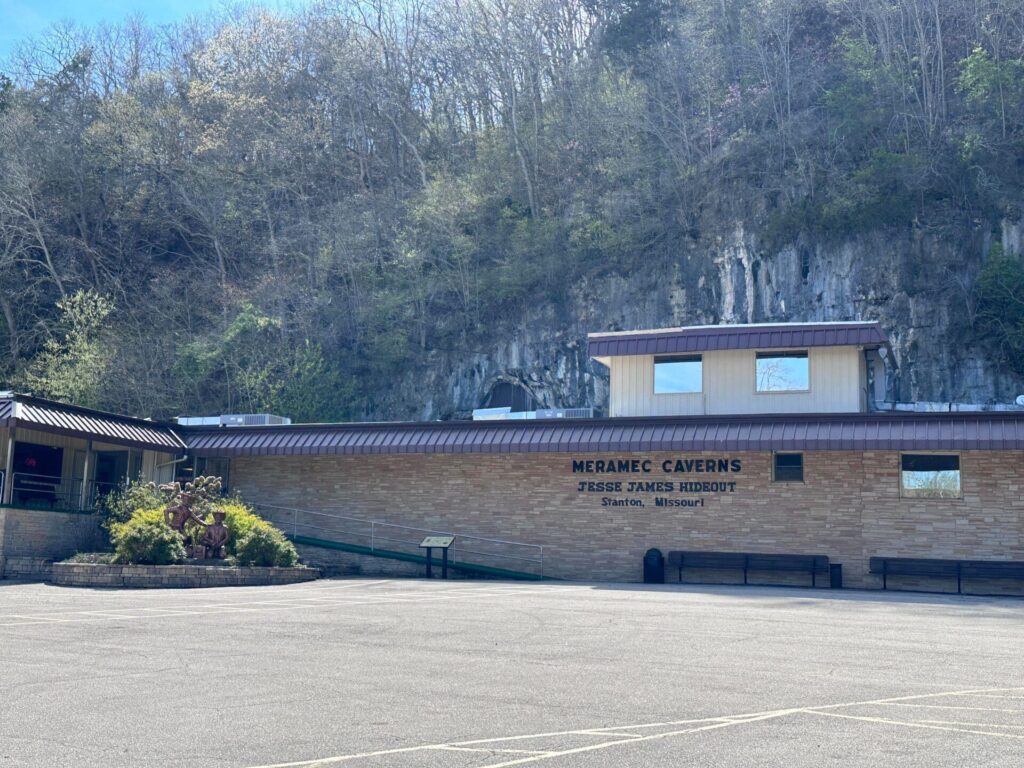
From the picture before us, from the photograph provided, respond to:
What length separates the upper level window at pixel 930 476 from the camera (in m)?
24.7

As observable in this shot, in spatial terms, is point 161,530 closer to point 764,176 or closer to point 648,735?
point 648,735

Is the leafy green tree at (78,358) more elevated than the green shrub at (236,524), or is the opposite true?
the leafy green tree at (78,358)

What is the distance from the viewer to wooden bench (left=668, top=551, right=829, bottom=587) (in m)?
25.1

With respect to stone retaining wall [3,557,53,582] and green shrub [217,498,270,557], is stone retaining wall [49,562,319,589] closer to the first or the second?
stone retaining wall [3,557,53,582]

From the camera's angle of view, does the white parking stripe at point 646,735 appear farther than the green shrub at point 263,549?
No

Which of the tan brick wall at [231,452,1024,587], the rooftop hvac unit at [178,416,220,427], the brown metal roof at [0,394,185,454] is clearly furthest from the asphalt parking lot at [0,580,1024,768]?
the rooftop hvac unit at [178,416,220,427]

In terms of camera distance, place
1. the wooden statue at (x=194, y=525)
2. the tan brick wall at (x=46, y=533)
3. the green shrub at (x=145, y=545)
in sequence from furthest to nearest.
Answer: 1. the tan brick wall at (x=46, y=533)
2. the wooden statue at (x=194, y=525)
3. the green shrub at (x=145, y=545)

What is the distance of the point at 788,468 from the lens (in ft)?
85.1

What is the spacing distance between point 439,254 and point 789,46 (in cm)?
1961

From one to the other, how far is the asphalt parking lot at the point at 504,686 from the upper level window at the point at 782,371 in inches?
434

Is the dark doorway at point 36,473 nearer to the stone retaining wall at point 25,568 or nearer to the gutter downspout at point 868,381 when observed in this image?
the stone retaining wall at point 25,568

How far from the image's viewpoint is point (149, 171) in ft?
186

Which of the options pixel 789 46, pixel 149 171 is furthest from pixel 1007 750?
pixel 149 171

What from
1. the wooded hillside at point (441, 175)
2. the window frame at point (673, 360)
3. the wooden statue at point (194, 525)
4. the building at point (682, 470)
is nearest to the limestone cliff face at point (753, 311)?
the wooded hillside at point (441, 175)
